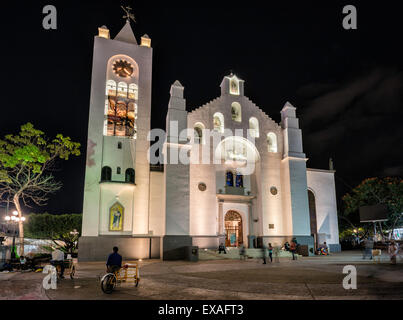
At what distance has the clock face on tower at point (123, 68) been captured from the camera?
88.9 ft

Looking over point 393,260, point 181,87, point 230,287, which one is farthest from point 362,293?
point 181,87

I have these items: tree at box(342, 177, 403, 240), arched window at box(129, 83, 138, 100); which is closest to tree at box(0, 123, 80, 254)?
arched window at box(129, 83, 138, 100)

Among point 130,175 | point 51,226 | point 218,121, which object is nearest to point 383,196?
point 218,121

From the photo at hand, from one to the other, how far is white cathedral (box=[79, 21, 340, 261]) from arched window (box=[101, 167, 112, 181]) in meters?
0.08

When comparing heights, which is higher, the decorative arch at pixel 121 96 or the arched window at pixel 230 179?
the decorative arch at pixel 121 96

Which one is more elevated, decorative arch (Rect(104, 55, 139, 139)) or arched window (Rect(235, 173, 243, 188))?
decorative arch (Rect(104, 55, 139, 139))

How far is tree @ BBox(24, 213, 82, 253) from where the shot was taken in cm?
3212

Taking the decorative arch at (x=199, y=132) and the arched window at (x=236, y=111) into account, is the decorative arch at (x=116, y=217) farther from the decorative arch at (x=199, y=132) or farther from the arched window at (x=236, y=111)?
the arched window at (x=236, y=111)

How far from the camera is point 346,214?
3878cm

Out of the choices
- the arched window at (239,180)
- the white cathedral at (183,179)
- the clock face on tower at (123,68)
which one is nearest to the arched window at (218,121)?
the white cathedral at (183,179)

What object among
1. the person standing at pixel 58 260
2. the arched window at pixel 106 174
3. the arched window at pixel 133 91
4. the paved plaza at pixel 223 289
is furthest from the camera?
the arched window at pixel 133 91

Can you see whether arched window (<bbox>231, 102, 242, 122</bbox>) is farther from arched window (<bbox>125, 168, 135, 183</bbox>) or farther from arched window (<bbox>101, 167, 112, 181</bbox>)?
arched window (<bbox>101, 167, 112, 181</bbox>)

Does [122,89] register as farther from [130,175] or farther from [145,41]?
[130,175]

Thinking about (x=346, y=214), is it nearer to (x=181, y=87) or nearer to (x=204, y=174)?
(x=204, y=174)
